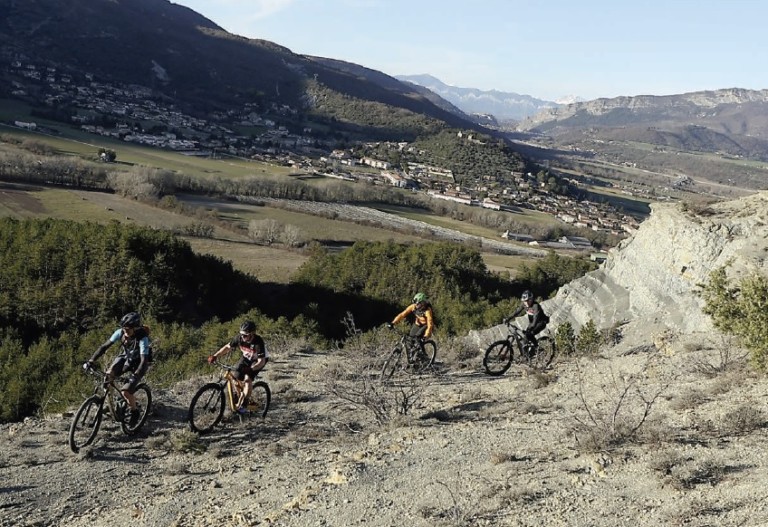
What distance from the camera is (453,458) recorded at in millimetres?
8320

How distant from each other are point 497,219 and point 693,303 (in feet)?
257

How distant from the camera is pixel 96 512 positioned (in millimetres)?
7484

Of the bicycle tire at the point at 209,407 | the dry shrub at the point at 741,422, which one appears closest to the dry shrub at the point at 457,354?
the bicycle tire at the point at 209,407

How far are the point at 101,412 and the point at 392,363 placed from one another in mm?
5940

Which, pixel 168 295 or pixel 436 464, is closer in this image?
pixel 436 464

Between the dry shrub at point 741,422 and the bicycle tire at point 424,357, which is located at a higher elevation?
the dry shrub at point 741,422

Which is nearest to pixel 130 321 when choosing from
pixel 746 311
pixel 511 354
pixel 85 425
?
pixel 85 425

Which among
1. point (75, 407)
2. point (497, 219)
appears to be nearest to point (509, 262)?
point (497, 219)

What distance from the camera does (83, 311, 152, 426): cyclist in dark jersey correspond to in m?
8.82

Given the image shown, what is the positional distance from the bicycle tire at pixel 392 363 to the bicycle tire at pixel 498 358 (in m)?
2.00

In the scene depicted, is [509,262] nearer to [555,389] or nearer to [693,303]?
[693,303]

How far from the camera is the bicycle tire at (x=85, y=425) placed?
8.98 meters

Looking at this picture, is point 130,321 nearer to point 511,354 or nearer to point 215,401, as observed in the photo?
point 215,401

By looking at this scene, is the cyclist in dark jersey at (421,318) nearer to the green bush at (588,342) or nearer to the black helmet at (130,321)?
the green bush at (588,342)
